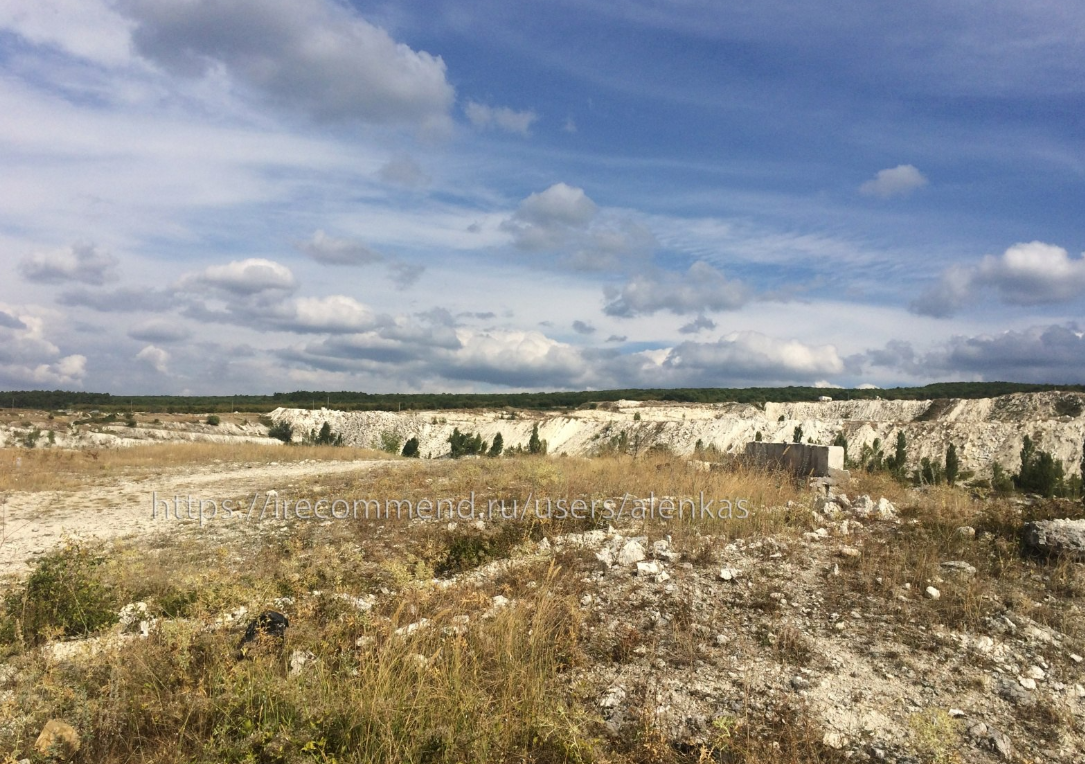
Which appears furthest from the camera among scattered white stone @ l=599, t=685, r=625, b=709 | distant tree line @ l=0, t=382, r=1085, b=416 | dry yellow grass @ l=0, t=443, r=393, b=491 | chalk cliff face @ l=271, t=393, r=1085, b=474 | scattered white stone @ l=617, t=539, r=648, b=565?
distant tree line @ l=0, t=382, r=1085, b=416

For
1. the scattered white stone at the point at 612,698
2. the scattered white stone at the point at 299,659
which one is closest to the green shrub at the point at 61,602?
the scattered white stone at the point at 299,659

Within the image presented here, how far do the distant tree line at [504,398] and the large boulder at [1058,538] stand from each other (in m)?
67.1

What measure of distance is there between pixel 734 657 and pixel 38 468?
1789 cm

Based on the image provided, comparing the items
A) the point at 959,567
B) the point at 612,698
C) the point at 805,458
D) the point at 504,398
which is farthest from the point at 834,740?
the point at 504,398

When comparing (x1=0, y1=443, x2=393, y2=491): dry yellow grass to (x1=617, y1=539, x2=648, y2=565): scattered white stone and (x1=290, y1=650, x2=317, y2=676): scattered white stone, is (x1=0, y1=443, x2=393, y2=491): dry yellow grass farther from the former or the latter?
(x1=617, y1=539, x2=648, y2=565): scattered white stone

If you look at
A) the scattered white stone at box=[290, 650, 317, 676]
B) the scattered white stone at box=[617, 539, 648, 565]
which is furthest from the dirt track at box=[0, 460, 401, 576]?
the scattered white stone at box=[617, 539, 648, 565]

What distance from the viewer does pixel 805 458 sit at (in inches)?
501

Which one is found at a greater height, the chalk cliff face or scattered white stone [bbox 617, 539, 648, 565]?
scattered white stone [bbox 617, 539, 648, 565]

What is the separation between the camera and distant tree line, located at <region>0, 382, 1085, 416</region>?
7781 cm

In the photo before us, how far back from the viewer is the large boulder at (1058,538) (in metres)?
6.91

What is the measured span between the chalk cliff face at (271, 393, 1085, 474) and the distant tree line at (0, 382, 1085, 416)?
1217 centimetres

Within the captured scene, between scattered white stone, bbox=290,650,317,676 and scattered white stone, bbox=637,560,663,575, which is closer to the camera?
scattered white stone, bbox=290,650,317,676

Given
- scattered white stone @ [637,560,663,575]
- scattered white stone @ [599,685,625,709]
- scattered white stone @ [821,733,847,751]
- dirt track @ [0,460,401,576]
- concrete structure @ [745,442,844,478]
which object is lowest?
scattered white stone @ [821,733,847,751]

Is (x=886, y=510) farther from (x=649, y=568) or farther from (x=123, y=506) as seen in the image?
(x=123, y=506)
